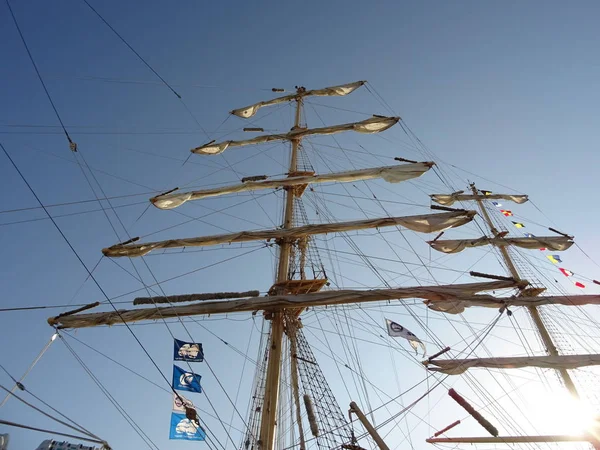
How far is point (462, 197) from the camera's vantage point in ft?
69.5

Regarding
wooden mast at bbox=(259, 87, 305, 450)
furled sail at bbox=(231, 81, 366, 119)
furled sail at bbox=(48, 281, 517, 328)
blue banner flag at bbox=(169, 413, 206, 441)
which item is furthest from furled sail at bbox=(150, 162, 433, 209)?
blue banner flag at bbox=(169, 413, 206, 441)

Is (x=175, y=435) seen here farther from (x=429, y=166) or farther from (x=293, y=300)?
(x=429, y=166)

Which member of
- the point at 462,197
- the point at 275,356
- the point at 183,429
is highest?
the point at 462,197

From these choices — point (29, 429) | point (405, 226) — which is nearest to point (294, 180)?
point (405, 226)

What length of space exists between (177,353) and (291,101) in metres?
13.9

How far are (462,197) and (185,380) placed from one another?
62.7 feet

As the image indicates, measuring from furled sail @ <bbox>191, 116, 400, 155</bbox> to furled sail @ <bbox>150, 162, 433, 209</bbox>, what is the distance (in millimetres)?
2888

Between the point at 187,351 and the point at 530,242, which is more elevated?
the point at 530,242

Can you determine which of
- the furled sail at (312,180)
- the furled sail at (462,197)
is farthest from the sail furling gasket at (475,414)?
the furled sail at (462,197)

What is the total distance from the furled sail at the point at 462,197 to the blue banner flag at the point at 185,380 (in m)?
16.1

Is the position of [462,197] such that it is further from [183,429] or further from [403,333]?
[183,429]

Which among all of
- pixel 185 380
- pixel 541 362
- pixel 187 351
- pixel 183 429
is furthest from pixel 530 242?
pixel 183 429

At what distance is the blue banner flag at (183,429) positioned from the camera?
668cm

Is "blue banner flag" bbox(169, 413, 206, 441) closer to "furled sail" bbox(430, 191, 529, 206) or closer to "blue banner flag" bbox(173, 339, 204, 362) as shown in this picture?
"blue banner flag" bbox(173, 339, 204, 362)
